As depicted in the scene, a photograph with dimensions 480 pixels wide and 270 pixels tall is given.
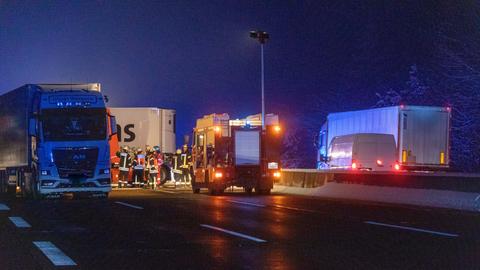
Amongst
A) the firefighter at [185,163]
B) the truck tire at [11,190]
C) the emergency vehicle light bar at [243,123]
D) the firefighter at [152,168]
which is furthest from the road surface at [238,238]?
the firefighter at [185,163]

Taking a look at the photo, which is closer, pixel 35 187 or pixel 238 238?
pixel 238 238

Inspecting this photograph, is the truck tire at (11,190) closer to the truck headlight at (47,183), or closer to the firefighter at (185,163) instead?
the truck headlight at (47,183)

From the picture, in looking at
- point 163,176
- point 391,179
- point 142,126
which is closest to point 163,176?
point 163,176

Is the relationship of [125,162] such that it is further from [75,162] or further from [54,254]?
[54,254]

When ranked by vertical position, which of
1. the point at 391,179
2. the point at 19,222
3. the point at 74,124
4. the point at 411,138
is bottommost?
the point at 19,222

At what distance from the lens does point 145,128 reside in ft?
129

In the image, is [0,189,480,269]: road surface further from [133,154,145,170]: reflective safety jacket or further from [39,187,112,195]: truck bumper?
[133,154,145,170]: reflective safety jacket

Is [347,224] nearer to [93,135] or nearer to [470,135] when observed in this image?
[93,135]

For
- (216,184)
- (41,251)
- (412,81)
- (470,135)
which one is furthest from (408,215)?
(412,81)

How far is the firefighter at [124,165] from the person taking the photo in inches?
1454

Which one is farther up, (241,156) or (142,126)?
(142,126)

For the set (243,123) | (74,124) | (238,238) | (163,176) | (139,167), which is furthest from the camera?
(163,176)

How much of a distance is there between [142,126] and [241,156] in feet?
34.4

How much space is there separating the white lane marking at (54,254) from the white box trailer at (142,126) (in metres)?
26.1
